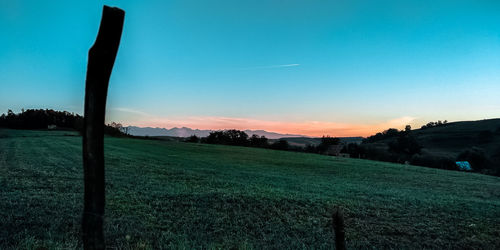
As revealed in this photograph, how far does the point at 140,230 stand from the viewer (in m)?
5.44

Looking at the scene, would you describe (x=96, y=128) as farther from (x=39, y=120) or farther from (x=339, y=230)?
(x=39, y=120)

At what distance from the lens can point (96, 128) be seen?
232 centimetres

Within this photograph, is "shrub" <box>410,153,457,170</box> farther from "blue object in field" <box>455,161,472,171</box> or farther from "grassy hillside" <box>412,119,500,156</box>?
"grassy hillside" <box>412,119,500,156</box>

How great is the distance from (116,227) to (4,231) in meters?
1.73

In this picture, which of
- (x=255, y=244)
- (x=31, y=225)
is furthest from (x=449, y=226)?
(x=31, y=225)

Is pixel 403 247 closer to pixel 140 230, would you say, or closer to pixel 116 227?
pixel 140 230

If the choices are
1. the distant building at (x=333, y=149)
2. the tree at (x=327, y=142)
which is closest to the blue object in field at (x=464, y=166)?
the distant building at (x=333, y=149)

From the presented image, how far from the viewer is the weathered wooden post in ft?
7.40

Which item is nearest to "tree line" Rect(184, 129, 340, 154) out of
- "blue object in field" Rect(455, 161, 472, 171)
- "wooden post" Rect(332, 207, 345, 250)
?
"blue object in field" Rect(455, 161, 472, 171)

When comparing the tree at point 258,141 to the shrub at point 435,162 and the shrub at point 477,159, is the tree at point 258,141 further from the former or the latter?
the shrub at point 477,159

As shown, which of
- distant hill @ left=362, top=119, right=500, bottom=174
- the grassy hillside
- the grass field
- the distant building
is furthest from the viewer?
the grassy hillside

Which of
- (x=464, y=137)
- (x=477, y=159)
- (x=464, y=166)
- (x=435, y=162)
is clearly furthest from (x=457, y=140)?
(x=435, y=162)

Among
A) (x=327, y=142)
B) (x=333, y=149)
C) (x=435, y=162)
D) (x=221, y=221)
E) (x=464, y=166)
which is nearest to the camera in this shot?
(x=221, y=221)

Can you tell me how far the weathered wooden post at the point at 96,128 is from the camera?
7.40 feet
